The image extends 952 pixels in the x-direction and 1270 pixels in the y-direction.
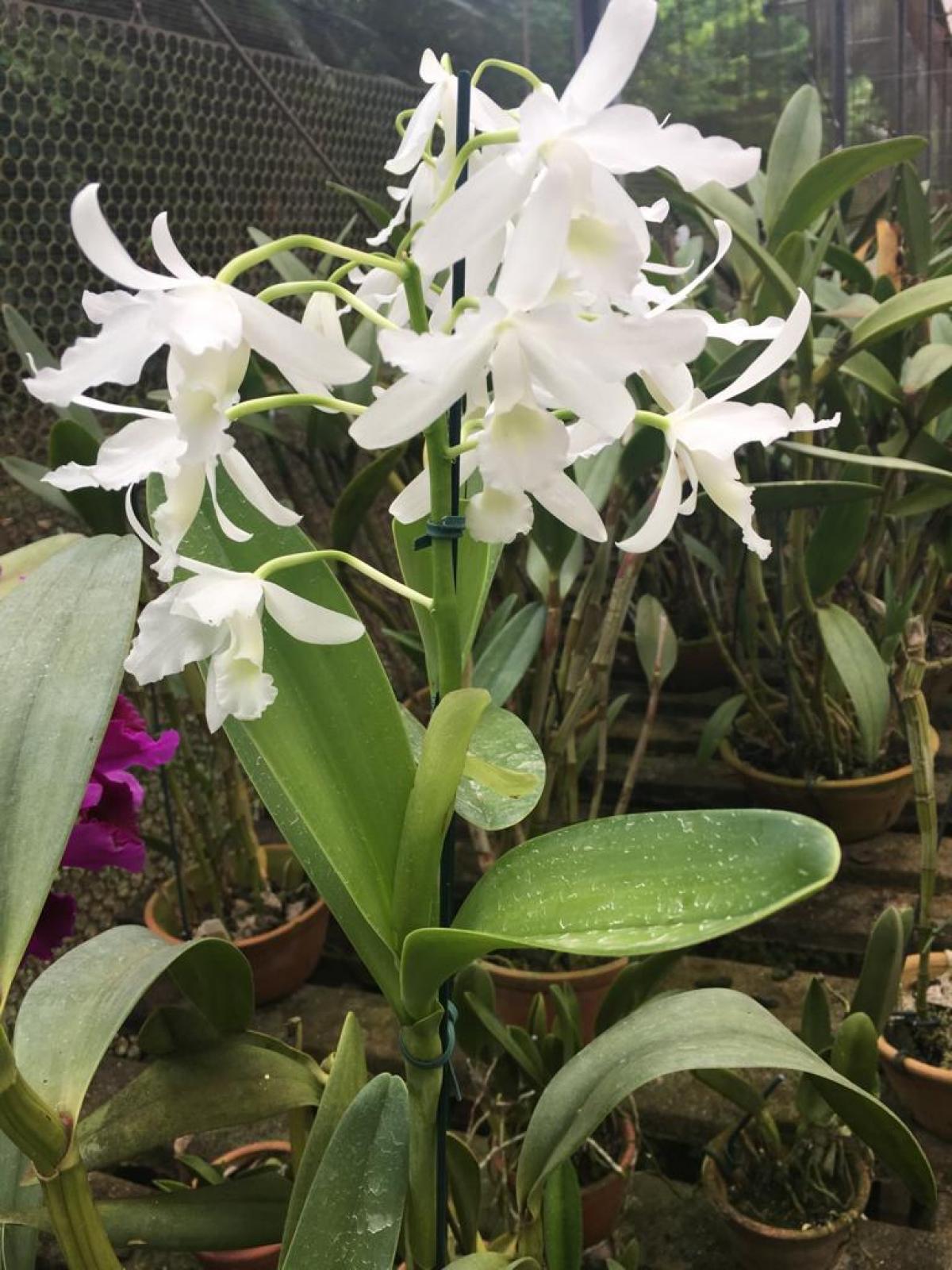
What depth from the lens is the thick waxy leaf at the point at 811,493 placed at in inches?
36.8

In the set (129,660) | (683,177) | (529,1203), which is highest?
(683,177)

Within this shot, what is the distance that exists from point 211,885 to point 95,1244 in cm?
65

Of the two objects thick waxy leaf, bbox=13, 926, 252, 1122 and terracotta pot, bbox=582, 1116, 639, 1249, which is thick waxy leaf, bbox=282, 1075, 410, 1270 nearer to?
thick waxy leaf, bbox=13, 926, 252, 1122

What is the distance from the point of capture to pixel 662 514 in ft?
1.49

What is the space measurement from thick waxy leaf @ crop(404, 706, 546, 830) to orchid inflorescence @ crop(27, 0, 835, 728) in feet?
0.40

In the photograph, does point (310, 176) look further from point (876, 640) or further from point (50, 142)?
point (876, 640)

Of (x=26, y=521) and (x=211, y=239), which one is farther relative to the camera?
(x=211, y=239)

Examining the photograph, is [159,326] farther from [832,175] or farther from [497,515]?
[832,175]

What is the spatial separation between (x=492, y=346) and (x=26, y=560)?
484mm

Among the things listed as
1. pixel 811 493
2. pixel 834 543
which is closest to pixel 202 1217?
pixel 811 493

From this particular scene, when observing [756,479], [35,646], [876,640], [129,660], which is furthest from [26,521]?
[876,640]

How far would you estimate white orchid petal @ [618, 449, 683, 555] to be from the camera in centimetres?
45

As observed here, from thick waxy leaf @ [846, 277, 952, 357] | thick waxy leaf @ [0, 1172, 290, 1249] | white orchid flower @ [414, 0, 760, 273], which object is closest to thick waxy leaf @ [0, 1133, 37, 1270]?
thick waxy leaf @ [0, 1172, 290, 1249]

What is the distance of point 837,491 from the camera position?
3.11ft
